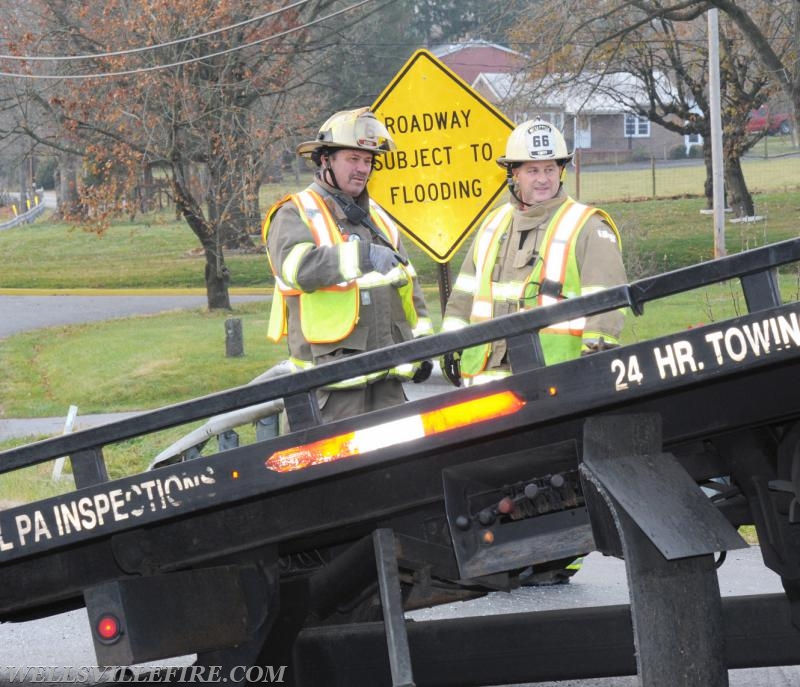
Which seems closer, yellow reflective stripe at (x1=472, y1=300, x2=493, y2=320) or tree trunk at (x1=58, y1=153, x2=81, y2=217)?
yellow reflective stripe at (x1=472, y1=300, x2=493, y2=320)

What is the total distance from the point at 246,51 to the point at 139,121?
9.71 feet

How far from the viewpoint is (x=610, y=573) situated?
22.1 feet

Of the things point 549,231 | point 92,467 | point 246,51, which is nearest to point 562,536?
point 92,467

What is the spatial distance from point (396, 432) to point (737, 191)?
31.7 meters

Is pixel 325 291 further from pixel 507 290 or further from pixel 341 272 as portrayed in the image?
pixel 507 290

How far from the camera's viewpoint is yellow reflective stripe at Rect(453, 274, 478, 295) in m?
5.30

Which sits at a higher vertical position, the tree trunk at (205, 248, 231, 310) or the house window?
the house window

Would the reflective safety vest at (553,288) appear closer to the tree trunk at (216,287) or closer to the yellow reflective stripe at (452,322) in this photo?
the yellow reflective stripe at (452,322)

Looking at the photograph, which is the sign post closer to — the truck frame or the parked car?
the truck frame

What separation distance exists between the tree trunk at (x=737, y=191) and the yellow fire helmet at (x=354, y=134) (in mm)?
28477

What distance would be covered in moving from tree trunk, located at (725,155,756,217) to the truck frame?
29.9m

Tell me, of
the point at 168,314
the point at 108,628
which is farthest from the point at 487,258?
the point at 168,314

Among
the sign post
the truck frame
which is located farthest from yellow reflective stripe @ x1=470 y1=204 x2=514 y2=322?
the sign post

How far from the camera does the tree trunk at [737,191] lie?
3266 centimetres
